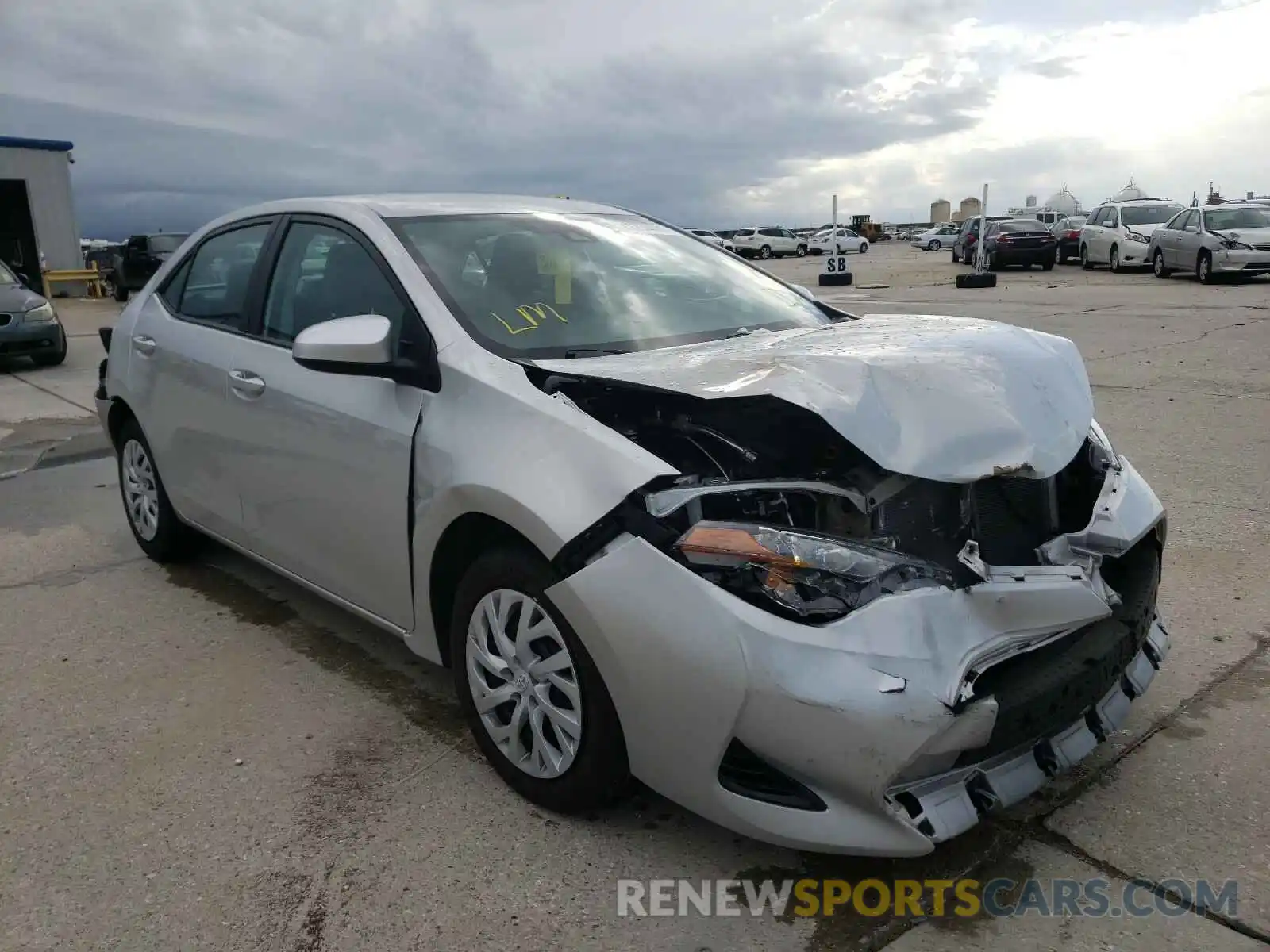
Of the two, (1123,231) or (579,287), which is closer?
(579,287)

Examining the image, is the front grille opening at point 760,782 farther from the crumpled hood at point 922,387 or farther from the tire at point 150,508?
the tire at point 150,508

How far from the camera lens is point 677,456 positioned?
258 cm

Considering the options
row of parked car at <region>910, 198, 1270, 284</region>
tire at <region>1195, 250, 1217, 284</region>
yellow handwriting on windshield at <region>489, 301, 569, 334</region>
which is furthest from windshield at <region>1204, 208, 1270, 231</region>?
yellow handwriting on windshield at <region>489, 301, 569, 334</region>

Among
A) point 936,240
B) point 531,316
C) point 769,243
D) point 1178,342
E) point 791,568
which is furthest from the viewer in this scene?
point 936,240

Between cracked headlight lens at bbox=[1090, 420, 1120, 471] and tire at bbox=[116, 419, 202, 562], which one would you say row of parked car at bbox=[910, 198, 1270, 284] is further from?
tire at bbox=[116, 419, 202, 562]

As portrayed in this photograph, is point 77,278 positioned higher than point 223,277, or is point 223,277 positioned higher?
point 223,277

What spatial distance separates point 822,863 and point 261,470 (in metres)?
2.35

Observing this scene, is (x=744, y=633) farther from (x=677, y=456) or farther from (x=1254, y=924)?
(x=1254, y=924)

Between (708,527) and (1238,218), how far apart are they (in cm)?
2085

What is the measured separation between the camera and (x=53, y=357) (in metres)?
12.4

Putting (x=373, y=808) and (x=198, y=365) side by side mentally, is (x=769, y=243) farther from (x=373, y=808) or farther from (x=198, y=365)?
(x=373, y=808)

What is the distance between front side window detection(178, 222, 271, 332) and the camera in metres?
3.98

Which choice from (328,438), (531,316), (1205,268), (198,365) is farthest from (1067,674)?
(1205,268)

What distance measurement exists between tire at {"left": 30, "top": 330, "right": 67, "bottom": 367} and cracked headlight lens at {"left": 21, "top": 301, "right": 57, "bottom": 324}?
8.5 inches
